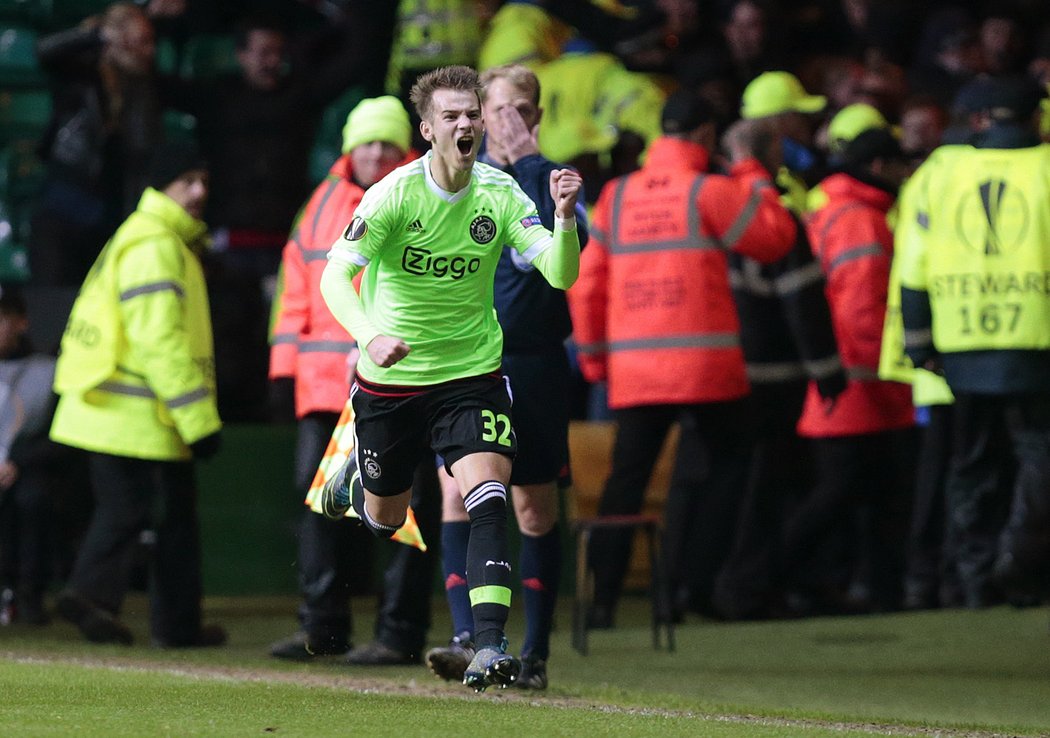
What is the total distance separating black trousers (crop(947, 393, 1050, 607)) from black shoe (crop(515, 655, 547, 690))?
2846 millimetres

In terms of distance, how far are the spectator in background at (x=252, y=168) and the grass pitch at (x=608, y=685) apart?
1815 millimetres

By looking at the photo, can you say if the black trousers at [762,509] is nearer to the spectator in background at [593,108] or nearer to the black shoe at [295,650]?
the spectator in background at [593,108]

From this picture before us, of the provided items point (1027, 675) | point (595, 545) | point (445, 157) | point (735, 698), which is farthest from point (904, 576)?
point (445, 157)

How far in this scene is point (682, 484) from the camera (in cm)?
1098

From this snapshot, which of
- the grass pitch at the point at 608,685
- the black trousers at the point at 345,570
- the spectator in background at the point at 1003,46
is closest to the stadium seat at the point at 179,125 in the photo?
the grass pitch at the point at 608,685

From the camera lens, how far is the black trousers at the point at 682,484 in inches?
415

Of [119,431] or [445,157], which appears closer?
[445,157]

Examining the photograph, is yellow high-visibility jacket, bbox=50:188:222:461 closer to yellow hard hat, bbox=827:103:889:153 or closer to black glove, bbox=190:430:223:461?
black glove, bbox=190:430:223:461

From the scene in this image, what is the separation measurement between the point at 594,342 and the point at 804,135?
2265 millimetres

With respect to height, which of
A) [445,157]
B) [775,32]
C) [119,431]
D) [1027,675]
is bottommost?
[1027,675]

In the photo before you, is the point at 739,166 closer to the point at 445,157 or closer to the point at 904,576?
the point at 904,576

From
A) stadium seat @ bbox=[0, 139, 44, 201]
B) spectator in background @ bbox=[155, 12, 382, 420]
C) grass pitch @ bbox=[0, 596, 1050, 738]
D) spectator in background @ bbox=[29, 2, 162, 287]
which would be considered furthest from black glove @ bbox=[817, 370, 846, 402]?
stadium seat @ bbox=[0, 139, 44, 201]

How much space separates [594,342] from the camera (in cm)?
1096

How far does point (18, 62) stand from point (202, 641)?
20.1 ft
